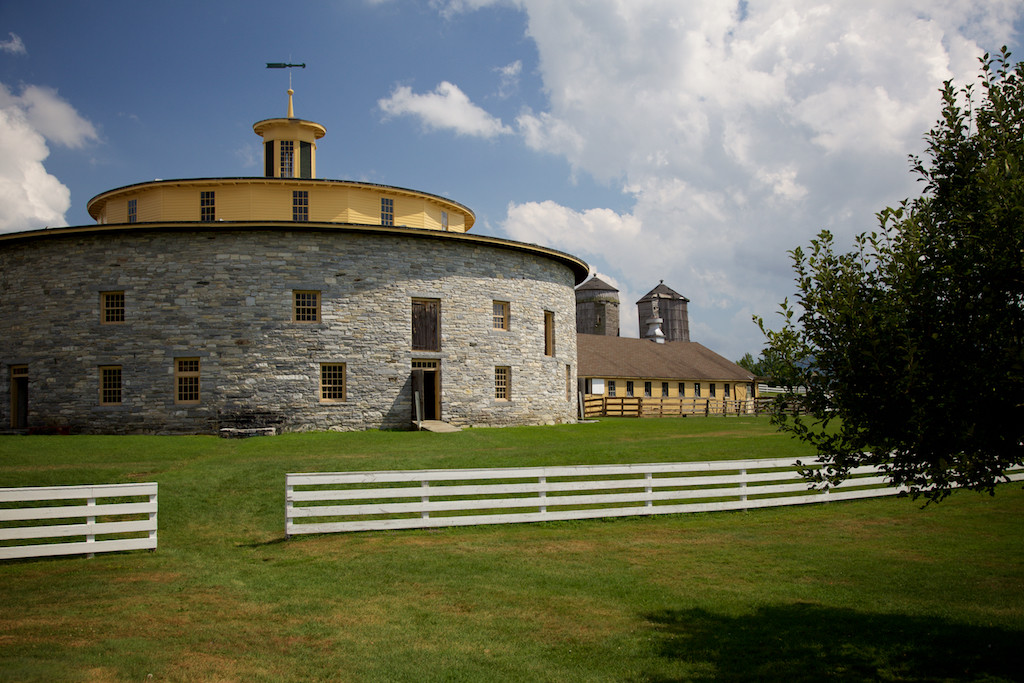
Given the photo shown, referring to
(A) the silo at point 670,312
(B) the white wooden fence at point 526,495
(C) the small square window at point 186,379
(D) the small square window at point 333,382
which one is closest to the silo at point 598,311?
(A) the silo at point 670,312

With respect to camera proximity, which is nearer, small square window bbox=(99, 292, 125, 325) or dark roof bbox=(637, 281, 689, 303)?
small square window bbox=(99, 292, 125, 325)

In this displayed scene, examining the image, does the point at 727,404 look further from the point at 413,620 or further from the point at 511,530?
the point at 413,620

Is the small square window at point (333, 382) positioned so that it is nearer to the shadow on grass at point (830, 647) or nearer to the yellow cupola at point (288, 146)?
the yellow cupola at point (288, 146)

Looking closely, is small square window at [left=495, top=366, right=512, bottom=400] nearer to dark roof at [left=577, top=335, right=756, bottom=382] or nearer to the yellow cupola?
the yellow cupola

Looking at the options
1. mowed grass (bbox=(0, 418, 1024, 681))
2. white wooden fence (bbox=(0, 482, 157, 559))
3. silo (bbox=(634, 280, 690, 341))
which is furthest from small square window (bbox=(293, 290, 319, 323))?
silo (bbox=(634, 280, 690, 341))

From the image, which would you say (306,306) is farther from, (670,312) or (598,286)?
(670,312)

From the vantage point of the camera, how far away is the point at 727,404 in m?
53.1

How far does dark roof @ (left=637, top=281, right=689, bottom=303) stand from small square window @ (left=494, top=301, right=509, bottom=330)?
42.9 m

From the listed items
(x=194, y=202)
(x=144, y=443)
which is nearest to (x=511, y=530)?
(x=144, y=443)

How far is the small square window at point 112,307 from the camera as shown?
94.7ft

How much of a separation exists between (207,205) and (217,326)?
23.8 ft

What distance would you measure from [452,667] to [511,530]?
632cm

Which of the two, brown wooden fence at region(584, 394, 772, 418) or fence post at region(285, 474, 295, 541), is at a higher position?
brown wooden fence at region(584, 394, 772, 418)

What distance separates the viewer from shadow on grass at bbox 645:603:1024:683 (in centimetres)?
707
